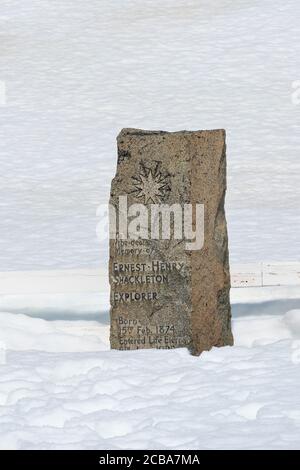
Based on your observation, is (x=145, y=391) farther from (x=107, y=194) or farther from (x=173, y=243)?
(x=107, y=194)

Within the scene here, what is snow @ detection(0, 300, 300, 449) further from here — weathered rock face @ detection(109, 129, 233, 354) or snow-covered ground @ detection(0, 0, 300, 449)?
weathered rock face @ detection(109, 129, 233, 354)

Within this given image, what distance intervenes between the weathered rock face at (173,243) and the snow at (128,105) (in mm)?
2820

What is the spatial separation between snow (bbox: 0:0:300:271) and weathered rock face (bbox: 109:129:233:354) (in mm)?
2820

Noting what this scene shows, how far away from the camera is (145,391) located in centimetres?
720

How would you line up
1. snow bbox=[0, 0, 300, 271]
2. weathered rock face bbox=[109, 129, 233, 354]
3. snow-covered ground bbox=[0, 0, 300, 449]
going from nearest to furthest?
snow-covered ground bbox=[0, 0, 300, 449]
weathered rock face bbox=[109, 129, 233, 354]
snow bbox=[0, 0, 300, 271]

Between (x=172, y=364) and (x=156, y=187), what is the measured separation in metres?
1.17

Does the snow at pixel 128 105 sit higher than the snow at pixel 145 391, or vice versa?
the snow at pixel 128 105

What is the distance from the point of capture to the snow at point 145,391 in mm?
6301

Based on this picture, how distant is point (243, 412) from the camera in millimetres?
6668

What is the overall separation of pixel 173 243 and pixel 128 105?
9.23m

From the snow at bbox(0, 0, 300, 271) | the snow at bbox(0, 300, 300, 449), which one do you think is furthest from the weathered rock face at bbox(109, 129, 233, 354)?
the snow at bbox(0, 0, 300, 271)

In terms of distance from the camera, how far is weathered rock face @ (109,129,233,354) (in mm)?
8117

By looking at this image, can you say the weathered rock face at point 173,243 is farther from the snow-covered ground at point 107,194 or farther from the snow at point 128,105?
the snow at point 128,105

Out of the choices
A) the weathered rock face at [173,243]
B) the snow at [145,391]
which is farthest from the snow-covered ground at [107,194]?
the weathered rock face at [173,243]
